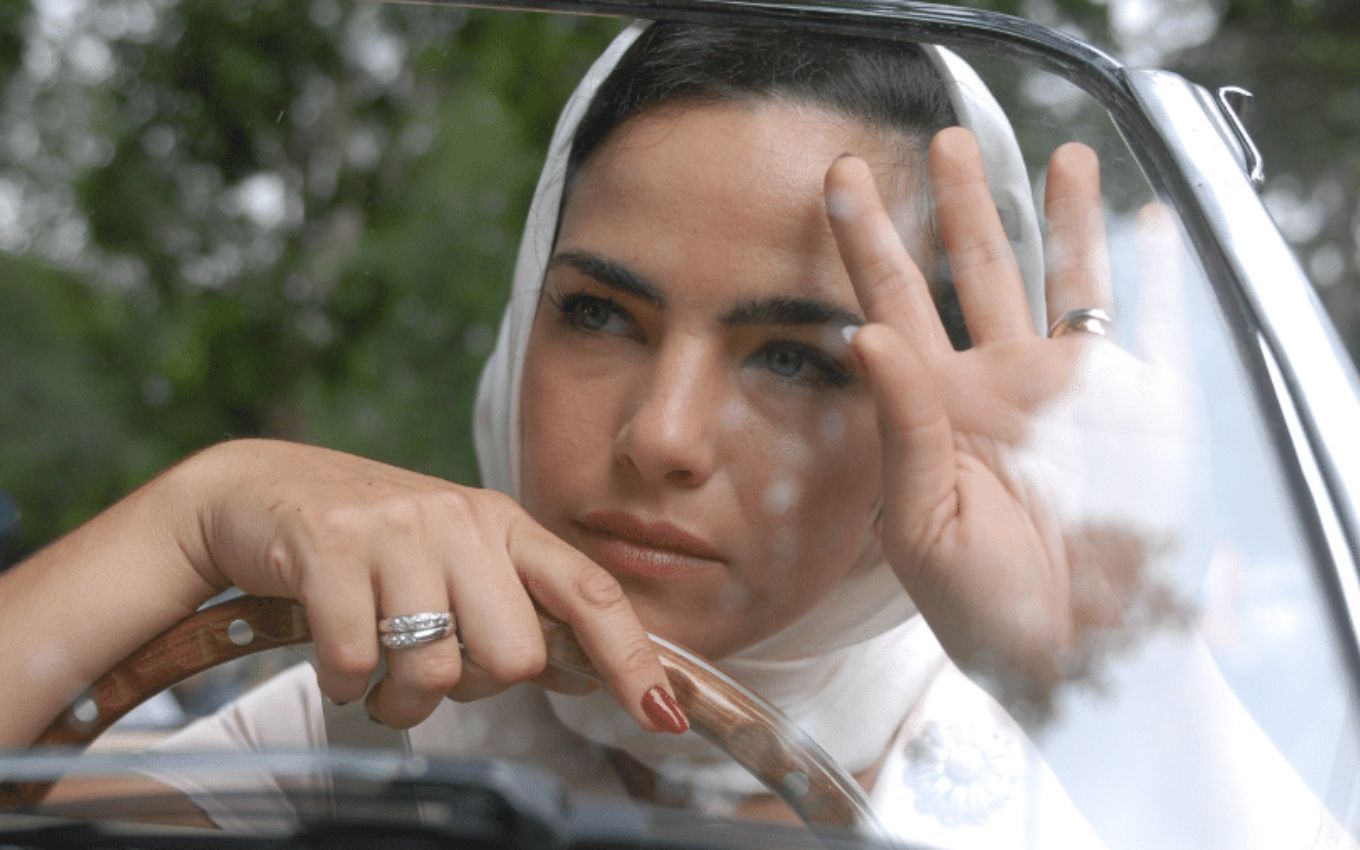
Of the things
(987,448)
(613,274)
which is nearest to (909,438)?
(987,448)

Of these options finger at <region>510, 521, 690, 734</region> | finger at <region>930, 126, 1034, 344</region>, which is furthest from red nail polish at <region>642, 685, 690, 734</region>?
finger at <region>930, 126, 1034, 344</region>

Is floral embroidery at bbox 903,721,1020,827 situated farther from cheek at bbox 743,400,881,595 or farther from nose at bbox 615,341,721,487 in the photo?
nose at bbox 615,341,721,487

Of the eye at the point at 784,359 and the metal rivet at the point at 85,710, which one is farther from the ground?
the eye at the point at 784,359

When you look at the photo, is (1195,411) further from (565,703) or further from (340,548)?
(340,548)

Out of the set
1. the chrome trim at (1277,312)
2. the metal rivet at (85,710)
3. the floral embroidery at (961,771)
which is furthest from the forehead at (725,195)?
the metal rivet at (85,710)

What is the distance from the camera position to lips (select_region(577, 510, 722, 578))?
98cm

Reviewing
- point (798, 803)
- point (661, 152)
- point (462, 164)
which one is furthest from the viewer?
Result: point (462, 164)

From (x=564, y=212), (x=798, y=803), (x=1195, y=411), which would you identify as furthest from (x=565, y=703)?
(x=1195, y=411)

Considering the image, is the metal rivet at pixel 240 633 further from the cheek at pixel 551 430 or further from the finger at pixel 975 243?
the finger at pixel 975 243

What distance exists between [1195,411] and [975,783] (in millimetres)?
318

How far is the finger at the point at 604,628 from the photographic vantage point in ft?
3.05

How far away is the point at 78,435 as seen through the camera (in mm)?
1114

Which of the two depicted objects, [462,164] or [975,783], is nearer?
[975,783]

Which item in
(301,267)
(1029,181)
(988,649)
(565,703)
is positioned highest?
(1029,181)
